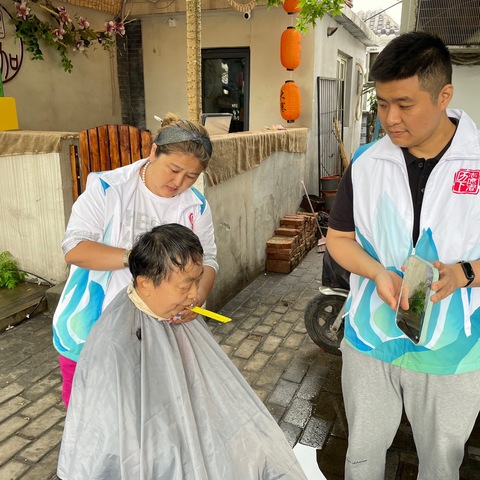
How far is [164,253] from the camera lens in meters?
1.66

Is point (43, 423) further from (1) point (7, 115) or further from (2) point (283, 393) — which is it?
(1) point (7, 115)

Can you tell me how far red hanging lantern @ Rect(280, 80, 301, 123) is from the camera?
7.37 meters

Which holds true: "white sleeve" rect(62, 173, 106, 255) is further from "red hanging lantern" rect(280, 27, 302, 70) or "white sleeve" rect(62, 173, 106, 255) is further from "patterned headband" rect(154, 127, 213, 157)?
"red hanging lantern" rect(280, 27, 302, 70)

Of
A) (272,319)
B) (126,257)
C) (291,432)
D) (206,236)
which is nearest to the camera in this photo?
(126,257)

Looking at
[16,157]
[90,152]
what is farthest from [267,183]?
[16,157]

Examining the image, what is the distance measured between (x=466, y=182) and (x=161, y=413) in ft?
4.39

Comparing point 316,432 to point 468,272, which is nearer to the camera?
point 468,272

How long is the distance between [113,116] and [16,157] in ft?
11.9

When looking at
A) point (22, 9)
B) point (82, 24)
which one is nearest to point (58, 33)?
point (82, 24)

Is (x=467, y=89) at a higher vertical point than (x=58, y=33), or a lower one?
lower

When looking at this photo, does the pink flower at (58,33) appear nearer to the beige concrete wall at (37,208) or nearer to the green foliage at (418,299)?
the beige concrete wall at (37,208)

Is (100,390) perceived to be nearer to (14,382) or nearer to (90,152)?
(14,382)

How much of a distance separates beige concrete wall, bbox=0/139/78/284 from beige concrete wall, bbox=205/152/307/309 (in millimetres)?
1513

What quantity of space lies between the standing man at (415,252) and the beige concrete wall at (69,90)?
19.0 ft
